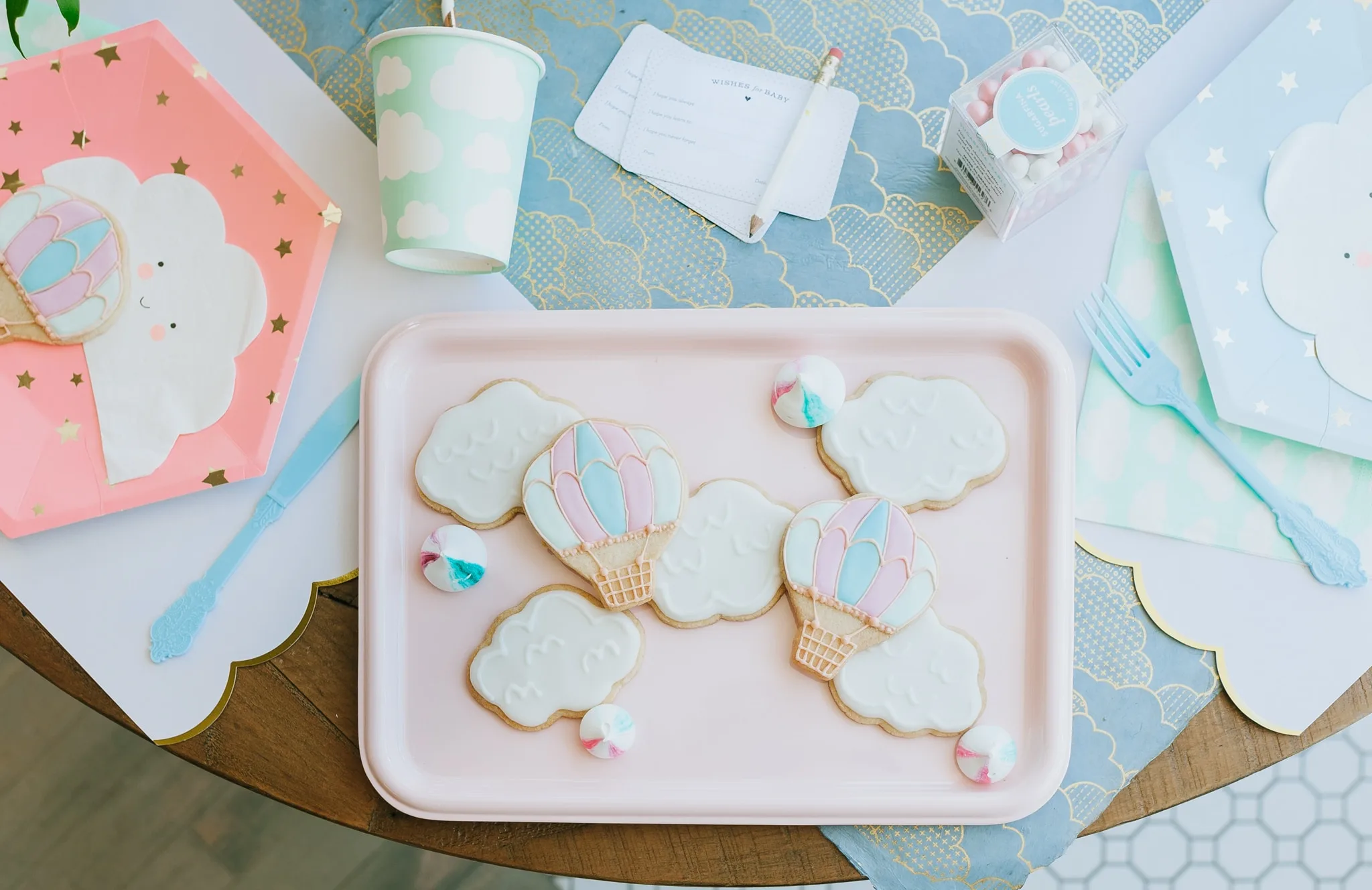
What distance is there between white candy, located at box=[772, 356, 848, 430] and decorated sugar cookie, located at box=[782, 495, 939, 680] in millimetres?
86

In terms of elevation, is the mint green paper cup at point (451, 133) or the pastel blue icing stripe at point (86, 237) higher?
the mint green paper cup at point (451, 133)

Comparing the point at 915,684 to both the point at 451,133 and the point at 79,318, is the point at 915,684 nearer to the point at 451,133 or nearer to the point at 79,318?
the point at 451,133

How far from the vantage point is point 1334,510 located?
2.91 ft

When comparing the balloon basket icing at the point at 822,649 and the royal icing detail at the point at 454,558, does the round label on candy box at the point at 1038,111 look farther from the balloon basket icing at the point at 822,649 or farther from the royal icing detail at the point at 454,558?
the royal icing detail at the point at 454,558

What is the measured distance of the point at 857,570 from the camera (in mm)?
828

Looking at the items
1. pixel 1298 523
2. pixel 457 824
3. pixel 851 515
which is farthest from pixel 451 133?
pixel 1298 523

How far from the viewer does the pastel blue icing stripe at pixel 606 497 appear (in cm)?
84

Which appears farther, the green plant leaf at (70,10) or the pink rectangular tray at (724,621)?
the pink rectangular tray at (724,621)

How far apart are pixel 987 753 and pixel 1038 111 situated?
1.93ft

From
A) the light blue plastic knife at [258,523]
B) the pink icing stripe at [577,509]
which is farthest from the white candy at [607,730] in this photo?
the light blue plastic knife at [258,523]

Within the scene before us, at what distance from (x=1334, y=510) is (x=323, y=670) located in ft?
3.30

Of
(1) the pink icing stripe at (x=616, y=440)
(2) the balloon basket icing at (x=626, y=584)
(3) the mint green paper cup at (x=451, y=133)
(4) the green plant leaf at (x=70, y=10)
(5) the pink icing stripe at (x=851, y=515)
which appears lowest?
(2) the balloon basket icing at (x=626, y=584)

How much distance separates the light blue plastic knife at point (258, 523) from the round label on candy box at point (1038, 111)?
667mm

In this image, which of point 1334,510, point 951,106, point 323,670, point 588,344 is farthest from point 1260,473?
point 323,670
